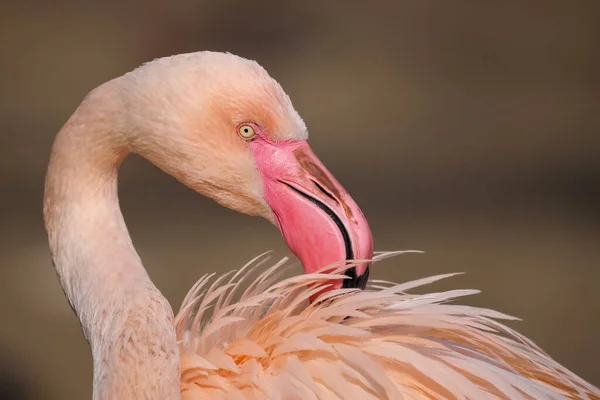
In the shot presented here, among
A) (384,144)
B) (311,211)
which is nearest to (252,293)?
(311,211)

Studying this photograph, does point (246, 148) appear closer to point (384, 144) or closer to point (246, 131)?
point (246, 131)

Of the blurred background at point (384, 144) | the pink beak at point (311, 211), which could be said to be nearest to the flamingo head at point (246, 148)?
the pink beak at point (311, 211)

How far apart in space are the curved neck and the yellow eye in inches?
8.8

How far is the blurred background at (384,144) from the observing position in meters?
3.22

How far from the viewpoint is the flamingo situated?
1.29 m

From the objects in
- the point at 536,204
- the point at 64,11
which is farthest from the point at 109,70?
the point at 536,204

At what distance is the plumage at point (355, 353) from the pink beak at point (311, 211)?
1.4 inches

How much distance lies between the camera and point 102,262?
4.64ft

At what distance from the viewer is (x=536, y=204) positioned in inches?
149

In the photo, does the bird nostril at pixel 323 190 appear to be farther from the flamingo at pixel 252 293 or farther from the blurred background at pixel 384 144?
the blurred background at pixel 384 144

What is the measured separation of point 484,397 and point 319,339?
0.29 m

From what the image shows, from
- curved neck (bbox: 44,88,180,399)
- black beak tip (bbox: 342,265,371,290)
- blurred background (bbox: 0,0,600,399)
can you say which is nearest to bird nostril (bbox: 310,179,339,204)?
black beak tip (bbox: 342,265,371,290)

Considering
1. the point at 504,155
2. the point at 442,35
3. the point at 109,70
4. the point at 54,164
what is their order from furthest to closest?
the point at 442,35 < the point at 109,70 < the point at 504,155 < the point at 54,164

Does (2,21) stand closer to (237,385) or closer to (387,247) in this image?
(387,247)
